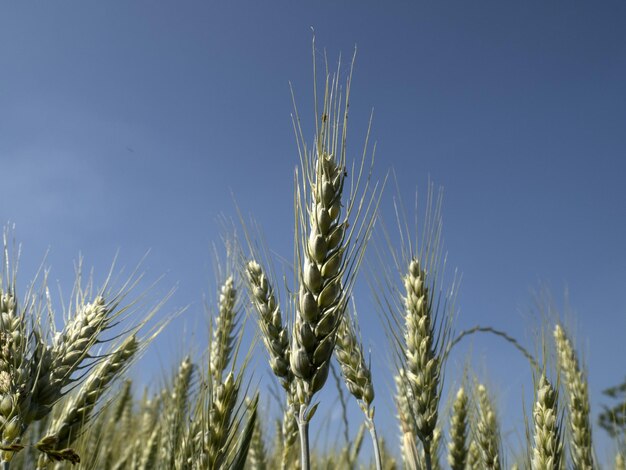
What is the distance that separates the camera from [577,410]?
13.7 ft

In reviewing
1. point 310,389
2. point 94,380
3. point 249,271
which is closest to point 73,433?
point 94,380

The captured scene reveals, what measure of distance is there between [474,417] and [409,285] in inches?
48.6

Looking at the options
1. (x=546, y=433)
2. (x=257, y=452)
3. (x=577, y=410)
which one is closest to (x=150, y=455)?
(x=257, y=452)

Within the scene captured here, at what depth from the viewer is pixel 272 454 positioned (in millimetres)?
5555

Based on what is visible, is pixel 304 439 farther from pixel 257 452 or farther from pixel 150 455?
pixel 150 455

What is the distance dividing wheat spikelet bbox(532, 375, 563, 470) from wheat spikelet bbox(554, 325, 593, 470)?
18.2 inches

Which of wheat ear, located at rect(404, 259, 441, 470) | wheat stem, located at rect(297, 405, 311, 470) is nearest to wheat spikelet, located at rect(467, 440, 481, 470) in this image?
wheat ear, located at rect(404, 259, 441, 470)

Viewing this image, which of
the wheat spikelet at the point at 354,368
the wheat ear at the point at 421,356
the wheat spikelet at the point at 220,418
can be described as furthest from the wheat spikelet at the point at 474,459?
the wheat spikelet at the point at 220,418

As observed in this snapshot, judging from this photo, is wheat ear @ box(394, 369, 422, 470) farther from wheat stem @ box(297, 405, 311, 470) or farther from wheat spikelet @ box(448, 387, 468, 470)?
wheat stem @ box(297, 405, 311, 470)

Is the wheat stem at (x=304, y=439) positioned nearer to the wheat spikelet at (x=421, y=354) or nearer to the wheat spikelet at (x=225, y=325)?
the wheat spikelet at (x=421, y=354)

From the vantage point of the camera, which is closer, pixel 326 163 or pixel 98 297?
pixel 326 163

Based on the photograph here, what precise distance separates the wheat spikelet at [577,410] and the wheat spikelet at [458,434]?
0.72 metres

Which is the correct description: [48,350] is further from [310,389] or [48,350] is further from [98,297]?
[310,389]

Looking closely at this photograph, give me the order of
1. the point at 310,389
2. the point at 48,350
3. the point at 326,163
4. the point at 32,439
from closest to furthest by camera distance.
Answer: the point at 310,389
the point at 326,163
the point at 48,350
the point at 32,439
